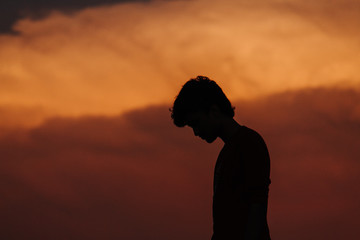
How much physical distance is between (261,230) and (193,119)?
1.13 m

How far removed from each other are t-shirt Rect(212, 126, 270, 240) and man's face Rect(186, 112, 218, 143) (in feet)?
0.55

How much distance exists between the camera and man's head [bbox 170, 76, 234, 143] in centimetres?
524

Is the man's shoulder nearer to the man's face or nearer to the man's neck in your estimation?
the man's neck

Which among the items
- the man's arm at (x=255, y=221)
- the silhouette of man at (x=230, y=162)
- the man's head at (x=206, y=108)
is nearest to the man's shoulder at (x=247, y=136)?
the silhouette of man at (x=230, y=162)

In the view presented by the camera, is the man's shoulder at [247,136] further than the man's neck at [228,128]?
No

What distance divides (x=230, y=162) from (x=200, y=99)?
2.00 feet

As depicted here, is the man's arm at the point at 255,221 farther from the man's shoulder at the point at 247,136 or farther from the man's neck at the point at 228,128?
the man's neck at the point at 228,128

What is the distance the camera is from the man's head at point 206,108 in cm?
524

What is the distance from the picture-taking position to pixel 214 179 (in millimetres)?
5316

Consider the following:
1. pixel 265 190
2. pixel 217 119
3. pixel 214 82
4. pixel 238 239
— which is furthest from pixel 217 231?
pixel 214 82

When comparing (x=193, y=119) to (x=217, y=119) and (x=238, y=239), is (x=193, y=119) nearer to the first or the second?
(x=217, y=119)

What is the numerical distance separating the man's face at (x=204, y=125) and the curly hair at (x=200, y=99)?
0.05m

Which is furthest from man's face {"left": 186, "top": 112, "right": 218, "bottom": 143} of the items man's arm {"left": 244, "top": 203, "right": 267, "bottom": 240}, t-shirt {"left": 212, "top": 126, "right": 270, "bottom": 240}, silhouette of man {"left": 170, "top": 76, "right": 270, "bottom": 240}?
man's arm {"left": 244, "top": 203, "right": 267, "bottom": 240}

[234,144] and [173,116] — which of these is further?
[173,116]
